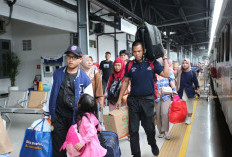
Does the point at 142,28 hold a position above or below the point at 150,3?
below

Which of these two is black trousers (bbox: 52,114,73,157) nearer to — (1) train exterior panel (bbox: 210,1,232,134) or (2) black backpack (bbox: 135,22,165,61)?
(2) black backpack (bbox: 135,22,165,61)

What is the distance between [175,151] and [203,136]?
1251 mm

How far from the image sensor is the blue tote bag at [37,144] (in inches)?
103

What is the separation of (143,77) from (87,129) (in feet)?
4.36

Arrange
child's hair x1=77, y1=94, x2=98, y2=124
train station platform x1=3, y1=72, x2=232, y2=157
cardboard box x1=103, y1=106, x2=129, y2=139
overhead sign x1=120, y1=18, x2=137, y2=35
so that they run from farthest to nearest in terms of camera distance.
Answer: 1. overhead sign x1=120, y1=18, x2=137, y2=35
2. train station platform x1=3, y1=72, x2=232, y2=157
3. cardboard box x1=103, y1=106, x2=129, y2=139
4. child's hair x1=77, y1=94, x2=98, y2=124

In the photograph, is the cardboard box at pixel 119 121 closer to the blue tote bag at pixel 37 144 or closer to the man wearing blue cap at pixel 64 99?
the man wearing blue cap at pixel 64 99

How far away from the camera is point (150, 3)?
1357cm

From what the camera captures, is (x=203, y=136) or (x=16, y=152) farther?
(x=203, y=136)

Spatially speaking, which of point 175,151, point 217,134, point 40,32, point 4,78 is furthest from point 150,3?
point 175,151

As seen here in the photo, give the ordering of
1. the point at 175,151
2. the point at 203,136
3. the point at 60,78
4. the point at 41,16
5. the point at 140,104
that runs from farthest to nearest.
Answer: the point at 41,16 < the point at 203,136 < the point at 175,151 < the point at 140,104 < the point at 60,78

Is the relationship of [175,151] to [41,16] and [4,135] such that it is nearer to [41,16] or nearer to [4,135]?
[4,135]

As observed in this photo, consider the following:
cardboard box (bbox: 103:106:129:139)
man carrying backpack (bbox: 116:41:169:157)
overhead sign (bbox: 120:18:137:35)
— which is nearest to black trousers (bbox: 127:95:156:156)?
man carrying backpack (bbox: 116:41:169:157)

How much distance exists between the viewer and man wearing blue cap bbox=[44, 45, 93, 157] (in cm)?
273

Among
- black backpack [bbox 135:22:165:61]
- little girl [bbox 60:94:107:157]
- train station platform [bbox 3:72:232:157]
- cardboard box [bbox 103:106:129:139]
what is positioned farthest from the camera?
train station platform [bbox 3:72:232:157]
